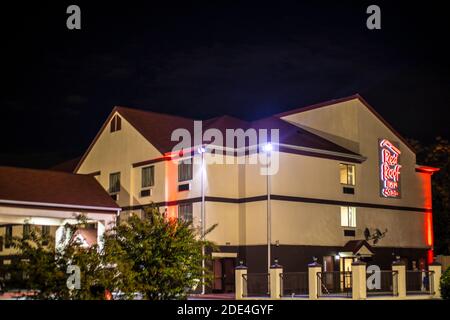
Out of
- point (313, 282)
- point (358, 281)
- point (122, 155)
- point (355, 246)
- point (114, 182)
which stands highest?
point (122, 155)

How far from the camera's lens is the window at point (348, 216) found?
148 ft

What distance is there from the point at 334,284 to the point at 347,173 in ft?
32.0

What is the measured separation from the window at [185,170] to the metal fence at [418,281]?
1416 centimetres

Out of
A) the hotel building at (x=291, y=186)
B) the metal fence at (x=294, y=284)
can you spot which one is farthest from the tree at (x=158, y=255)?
the hotel building at (x=291, y=186)

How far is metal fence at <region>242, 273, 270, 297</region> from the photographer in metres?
37.3

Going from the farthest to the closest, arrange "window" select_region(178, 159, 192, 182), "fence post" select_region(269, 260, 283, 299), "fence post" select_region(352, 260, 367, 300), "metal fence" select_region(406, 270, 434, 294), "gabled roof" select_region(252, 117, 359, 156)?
"window" select_region(178, 159, 192, 182) → "gabled roof" select_region(252, 117, 359, 156) → "metal fence" select_region(406, 270, 434, 294) → "fence post" select_region(269, 260, 283, 299) → "fence post" select_region(352, 260, 367, 300)

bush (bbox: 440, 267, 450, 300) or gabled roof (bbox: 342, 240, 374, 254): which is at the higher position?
gabled roof (bbox: 342, 240, 374, 254)

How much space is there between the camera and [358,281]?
110 ft

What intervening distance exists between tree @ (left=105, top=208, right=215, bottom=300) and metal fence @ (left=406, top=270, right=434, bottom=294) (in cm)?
2033

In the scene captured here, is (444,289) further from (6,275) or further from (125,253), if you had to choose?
(6,275)

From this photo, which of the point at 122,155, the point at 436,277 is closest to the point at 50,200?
the point at 122,155

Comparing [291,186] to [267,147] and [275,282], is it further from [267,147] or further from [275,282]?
[275,282]

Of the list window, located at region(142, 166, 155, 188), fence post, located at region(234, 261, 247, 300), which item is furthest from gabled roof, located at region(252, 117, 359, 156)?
fence post, located at region(234, 261, 247, 300)

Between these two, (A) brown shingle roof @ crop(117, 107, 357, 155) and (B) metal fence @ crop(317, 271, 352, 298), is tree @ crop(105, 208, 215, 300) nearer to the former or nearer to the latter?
(B) metal fence @ crop(317, 271, 352, 298)
